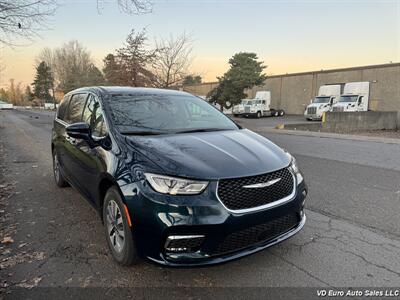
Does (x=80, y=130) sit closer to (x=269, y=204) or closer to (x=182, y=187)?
(x=182, y=187)

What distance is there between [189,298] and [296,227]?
1.26m

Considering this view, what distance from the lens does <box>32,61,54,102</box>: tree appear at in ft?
254

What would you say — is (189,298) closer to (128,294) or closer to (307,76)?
(128,294)

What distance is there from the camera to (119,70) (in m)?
23.5

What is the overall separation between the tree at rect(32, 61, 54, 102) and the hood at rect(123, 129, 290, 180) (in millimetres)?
82226

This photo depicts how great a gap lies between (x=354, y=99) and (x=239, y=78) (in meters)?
14.3

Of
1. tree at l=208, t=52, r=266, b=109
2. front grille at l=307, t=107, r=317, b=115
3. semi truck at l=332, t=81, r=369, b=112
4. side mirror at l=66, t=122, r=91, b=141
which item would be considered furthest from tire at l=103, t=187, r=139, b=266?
tree at l=208, t=52, r=266, b=109

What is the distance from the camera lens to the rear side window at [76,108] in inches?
175

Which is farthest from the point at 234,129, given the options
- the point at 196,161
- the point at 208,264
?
the point at 208,264

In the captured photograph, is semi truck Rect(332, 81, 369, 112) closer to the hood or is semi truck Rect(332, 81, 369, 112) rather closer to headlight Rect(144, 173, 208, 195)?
the hood

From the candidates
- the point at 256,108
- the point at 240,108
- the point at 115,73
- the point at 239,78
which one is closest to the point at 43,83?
the point at 239,78

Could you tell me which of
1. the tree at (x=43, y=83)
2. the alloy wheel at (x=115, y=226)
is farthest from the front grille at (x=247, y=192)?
the tree at (x=43, y=83)

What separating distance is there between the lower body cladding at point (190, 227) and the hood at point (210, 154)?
0.21 metres

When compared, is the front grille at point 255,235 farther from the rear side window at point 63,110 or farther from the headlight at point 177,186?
the rear side window at point 63,110
